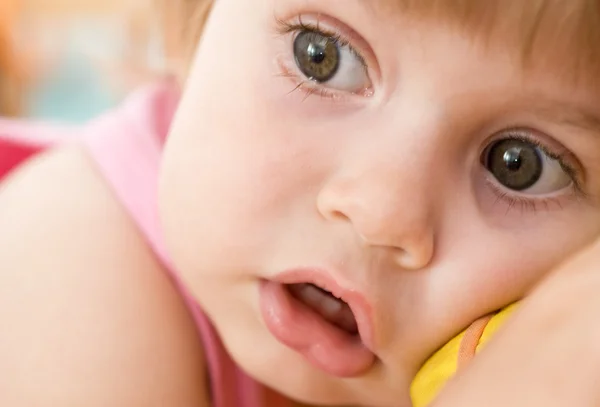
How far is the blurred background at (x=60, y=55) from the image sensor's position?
4.04ft

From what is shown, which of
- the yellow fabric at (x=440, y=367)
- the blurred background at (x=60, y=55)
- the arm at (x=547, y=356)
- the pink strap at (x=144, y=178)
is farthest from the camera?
the blurred background at (x=60, y=55)

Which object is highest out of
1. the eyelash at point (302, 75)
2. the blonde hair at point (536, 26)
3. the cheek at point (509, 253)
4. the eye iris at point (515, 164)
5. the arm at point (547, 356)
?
the eyelash at point (302, 75)

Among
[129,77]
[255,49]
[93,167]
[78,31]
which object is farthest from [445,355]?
[78,31]

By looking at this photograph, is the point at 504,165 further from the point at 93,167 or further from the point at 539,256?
the point at 93,167

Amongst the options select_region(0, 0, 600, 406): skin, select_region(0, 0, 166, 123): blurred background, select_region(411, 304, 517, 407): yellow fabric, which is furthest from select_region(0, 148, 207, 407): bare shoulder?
select_region(0, 0, 166, 123): blurred background

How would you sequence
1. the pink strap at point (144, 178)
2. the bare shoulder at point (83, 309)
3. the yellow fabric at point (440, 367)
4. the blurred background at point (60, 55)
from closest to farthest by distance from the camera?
the yellow fabric at point (440, 367) < the bare shoulder at point (83, 309) < the pink strap at point (144, 178) < the blurred background at point (60, 55)

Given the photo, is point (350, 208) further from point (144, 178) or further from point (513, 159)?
point (144, 178)

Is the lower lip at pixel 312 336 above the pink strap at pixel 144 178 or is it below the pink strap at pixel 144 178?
below

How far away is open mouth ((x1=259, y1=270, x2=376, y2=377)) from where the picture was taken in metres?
0.50

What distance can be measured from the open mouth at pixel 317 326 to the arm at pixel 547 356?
0.13m

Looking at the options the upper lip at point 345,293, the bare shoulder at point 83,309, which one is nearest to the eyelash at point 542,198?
the upper lip at point 345,293

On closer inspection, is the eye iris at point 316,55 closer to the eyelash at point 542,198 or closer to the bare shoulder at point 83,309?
the eyelash at point 542,198

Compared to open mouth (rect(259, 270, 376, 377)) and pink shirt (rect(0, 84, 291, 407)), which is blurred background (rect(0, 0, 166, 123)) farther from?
open mouth (rect(259, 270, 376, 377))

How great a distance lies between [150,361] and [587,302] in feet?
1.18
